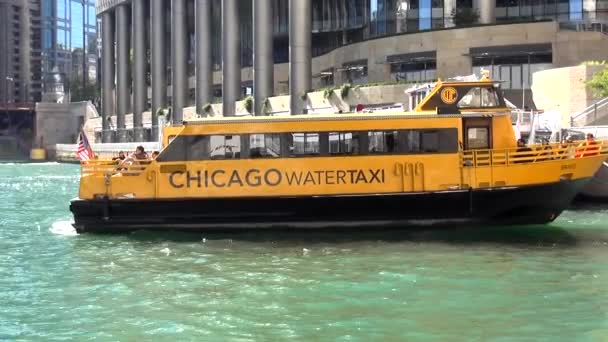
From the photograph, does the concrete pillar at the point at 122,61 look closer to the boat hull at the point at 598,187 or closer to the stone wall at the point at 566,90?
the stone wall at the point at 566,90

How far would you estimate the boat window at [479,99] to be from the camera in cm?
2045

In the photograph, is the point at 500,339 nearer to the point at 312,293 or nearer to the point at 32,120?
the point at 312,293

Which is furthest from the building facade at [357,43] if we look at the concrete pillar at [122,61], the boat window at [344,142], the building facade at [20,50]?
the building facade at [20,50]

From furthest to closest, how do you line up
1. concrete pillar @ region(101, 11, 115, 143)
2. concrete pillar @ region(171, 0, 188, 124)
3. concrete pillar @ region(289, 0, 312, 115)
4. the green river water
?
1. concrete pillar @ region(101, 11, 115, 143)
2. concrete pillar @ region(171, 0, 188, 124)
3. concrete pillar @ region(289, 0, 312, 115)
4. the green river water

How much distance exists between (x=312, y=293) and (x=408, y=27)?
159 ft

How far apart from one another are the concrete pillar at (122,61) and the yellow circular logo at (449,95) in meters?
74.2

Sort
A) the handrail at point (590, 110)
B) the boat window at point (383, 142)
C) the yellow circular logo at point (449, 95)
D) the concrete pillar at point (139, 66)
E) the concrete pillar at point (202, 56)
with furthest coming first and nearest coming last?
the concrete pillar at point (139, 66) → the concrete pillar at point (202, 56) → the handrail at point (590, 110) → the yellow circular logo at point (449, 95) → the boat window at point (383, 142)

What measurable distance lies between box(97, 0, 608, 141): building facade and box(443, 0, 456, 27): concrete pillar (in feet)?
0.28

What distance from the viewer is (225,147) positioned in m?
20.6

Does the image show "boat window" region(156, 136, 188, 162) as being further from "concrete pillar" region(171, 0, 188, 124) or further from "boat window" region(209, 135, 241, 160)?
"concrete pillar" region(171, 0, 188, 124)

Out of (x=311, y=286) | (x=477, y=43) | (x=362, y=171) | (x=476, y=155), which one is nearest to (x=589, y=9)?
(x=477, y=43)

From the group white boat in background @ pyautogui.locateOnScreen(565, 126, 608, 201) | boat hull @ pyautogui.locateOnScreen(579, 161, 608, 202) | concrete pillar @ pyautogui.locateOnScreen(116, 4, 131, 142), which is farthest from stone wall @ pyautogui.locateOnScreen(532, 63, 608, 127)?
concrete pillar @ pyautogui.locateOnScreen(116, 4, 131, 142)

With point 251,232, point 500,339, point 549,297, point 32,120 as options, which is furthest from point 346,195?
point 32,120

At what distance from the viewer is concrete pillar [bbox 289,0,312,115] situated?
5412 cm
